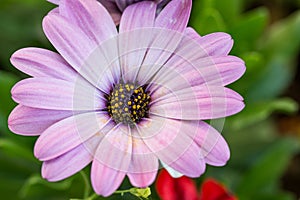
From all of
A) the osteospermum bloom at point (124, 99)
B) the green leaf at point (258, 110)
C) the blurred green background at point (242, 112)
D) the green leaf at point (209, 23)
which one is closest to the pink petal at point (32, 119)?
the osteospermum bloom at point (124, 99)

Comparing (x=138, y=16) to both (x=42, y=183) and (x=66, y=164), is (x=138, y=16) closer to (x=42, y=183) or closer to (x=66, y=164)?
(x=66, y=164)

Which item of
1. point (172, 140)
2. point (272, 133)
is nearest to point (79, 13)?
point (172, 140)

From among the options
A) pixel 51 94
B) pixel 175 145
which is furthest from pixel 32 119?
pixel 175 145

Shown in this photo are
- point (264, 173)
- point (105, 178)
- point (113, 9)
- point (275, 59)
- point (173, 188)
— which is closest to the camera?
point (105, 178)

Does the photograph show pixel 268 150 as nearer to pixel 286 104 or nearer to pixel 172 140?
pixel 286 104

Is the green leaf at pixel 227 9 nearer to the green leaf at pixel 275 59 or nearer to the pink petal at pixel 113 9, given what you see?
the green leaf at pixel 275 59
